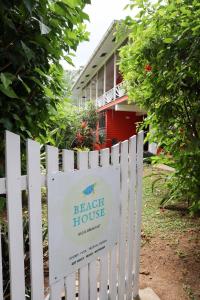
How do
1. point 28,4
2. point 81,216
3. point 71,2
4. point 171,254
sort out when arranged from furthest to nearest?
point 171,254 → point 81,216 → point 71,2 → point 28,4

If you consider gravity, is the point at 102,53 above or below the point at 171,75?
above

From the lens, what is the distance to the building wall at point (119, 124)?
707 inches

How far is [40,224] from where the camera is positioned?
1493mm

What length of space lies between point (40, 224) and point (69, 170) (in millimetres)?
350

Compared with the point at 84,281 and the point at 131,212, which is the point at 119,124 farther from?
the point at 84,281

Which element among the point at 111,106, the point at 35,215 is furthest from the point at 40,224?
the point at 111,106

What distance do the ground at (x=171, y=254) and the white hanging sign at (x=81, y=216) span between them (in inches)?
41.3

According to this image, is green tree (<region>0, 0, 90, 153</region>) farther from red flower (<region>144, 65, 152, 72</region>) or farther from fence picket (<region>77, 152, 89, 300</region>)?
red flower (<region>144, 65, 152, 72</region>)

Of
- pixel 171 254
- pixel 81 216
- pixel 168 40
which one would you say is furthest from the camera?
pixel 171 254

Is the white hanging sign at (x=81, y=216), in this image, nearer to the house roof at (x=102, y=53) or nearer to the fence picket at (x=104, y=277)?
the fence picket at (x=104, y=277)

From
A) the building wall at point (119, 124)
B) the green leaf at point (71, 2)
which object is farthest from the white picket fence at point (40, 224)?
the building wall at point (119, 124)

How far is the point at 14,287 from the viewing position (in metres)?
1.39

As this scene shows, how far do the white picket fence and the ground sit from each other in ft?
1.52

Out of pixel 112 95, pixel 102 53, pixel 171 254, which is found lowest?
pixel 171 254
